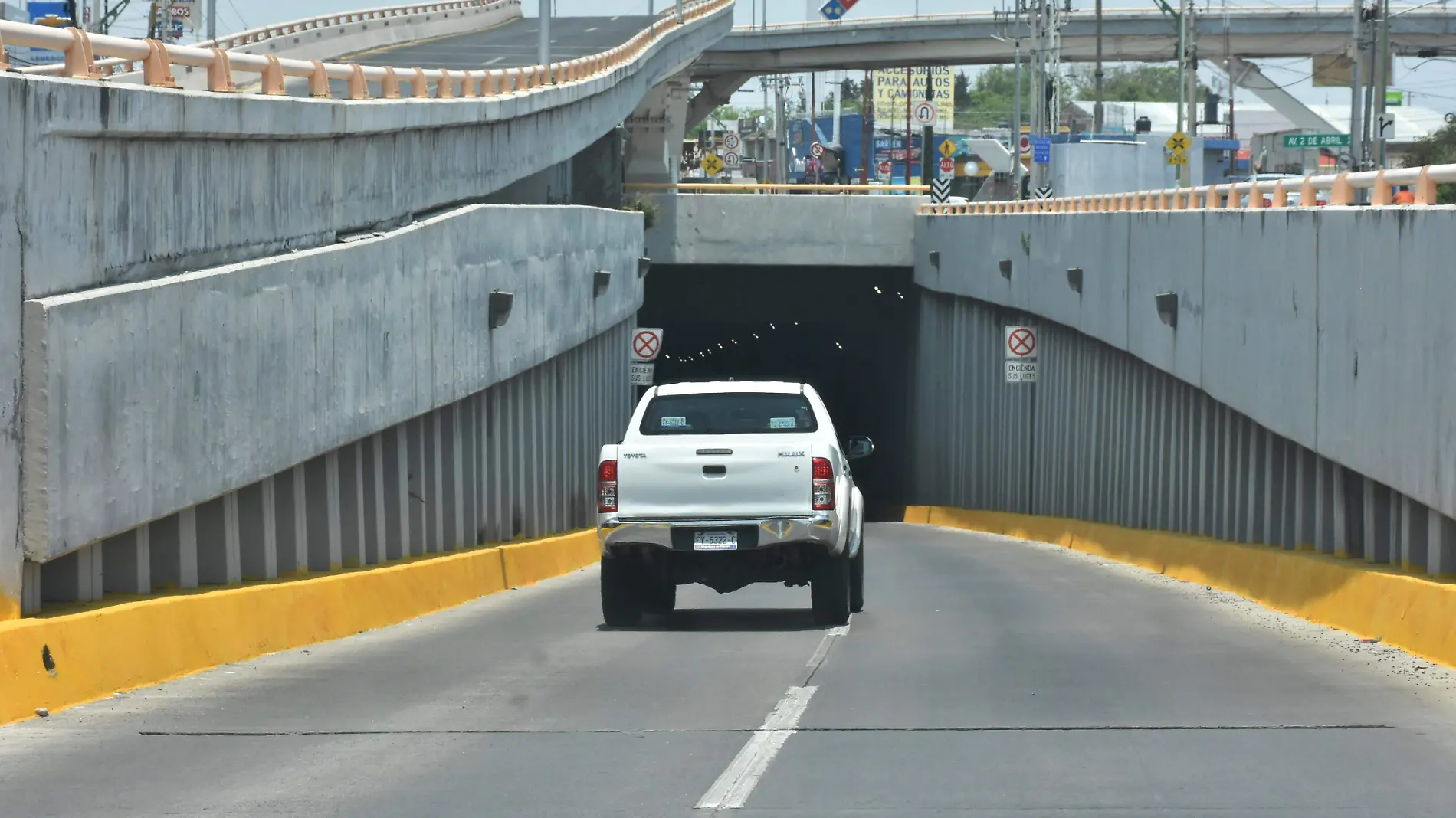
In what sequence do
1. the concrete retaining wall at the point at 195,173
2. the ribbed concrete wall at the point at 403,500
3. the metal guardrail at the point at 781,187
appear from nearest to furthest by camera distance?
1. the concrete retaining wall at the point at 195,173
2. the ribbed concrete wall at the point at 403,500
3. the metal guardrail at the point at 781,187

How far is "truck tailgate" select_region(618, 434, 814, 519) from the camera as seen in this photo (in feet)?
51.7

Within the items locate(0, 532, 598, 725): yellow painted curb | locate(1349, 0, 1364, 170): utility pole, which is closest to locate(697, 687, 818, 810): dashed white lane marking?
locate(0, 532, 598, 725): yellow painted curb

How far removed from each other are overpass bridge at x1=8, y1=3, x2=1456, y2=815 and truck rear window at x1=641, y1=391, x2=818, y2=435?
176 centimetres

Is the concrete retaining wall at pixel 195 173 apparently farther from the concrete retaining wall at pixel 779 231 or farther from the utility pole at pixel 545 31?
the concrete retaining wall at pixel 779 231

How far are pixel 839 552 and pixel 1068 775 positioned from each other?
23.9 ft

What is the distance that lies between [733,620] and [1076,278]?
16728 millimetres

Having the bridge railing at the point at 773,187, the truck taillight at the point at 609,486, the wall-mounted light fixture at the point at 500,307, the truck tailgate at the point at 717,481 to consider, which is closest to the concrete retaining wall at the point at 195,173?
the wall-mounted light fixture at the point at 500,307

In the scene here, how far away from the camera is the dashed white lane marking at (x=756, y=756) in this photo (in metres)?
8.45

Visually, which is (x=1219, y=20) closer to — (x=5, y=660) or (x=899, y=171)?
(x=899, y=171)

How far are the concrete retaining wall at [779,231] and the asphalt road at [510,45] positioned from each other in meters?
7.32

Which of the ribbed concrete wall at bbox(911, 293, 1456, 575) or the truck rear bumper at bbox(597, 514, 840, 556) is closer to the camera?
the truck rear bumper at bbox(597, 514, 840, 556)

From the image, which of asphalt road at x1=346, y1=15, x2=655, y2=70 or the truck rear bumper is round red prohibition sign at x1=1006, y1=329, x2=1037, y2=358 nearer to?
asphalt road at x1=346, y1=15, x2=655, y2=70

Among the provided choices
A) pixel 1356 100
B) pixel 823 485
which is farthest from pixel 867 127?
pixel 823 485

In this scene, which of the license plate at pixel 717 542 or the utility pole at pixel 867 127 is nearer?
the license plate at pixel 717 542
